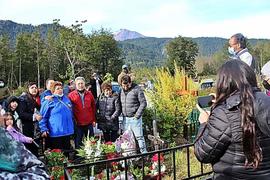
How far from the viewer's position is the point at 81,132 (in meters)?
6.68

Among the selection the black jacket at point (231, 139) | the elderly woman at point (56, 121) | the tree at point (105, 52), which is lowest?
the elderly woman at point (56, 121)

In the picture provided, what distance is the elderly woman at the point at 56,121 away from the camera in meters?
6.11

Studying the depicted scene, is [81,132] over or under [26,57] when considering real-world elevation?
under

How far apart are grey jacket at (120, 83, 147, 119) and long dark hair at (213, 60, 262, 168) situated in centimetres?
431

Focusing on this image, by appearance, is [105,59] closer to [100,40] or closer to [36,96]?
[100,40]

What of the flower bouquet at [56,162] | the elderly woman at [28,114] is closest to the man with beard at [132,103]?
the elderly woman at [28,114]

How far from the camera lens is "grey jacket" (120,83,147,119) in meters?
6.64

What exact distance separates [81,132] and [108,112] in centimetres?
57

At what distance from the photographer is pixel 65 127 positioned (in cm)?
617

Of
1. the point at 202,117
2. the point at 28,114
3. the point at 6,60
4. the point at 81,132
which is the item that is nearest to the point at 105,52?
the point at 6,60

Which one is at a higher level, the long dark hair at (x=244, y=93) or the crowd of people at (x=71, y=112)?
the long dark hair at (x=244, y=93)

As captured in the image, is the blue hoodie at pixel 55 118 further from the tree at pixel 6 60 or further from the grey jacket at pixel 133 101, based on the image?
the tree at pixel 6 60

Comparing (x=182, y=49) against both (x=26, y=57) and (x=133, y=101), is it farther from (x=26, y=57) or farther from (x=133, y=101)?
(x=133, y=101)

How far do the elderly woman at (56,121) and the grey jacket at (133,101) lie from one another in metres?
0.94
